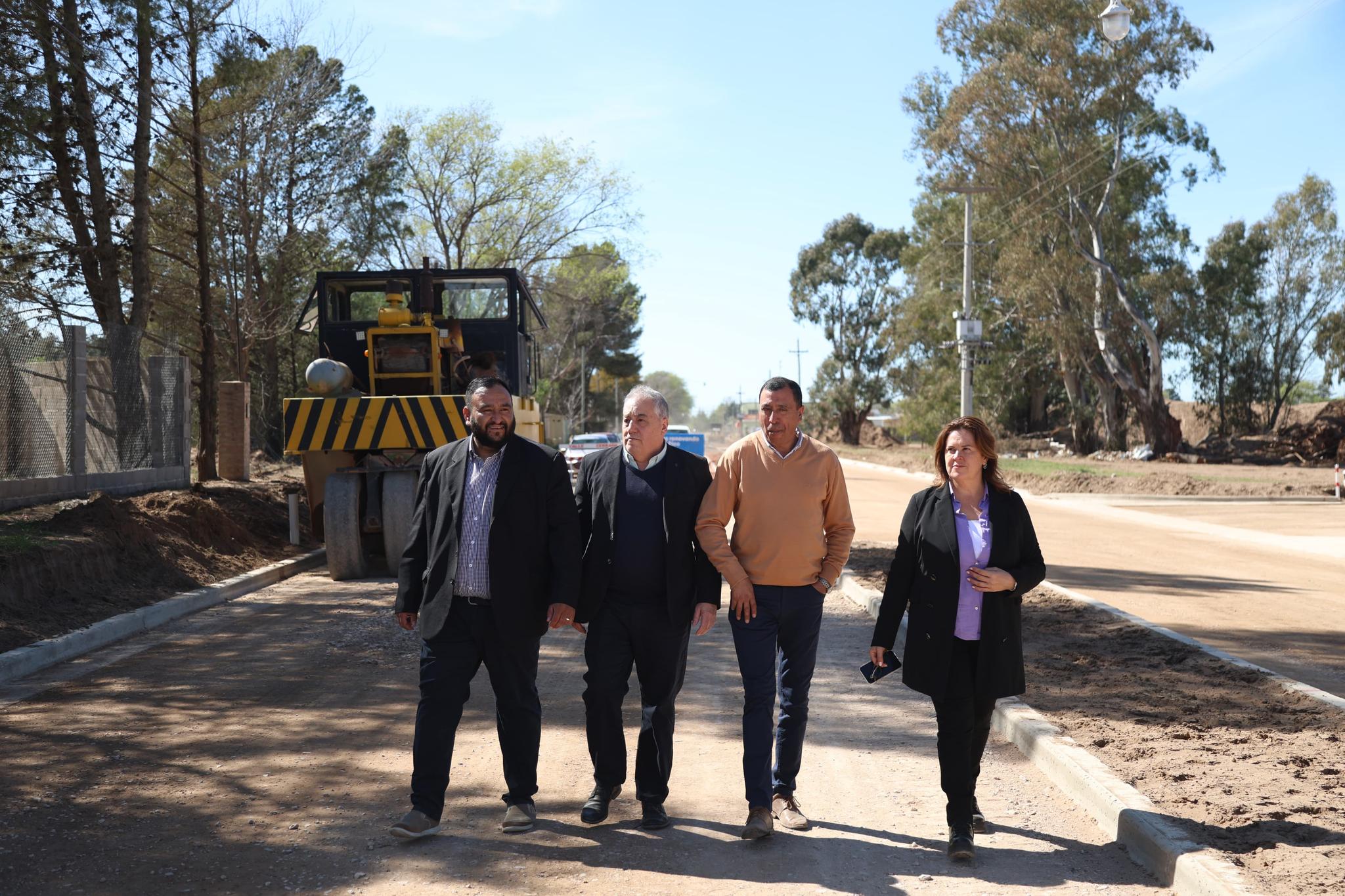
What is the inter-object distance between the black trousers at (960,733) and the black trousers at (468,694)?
1718 millimetres

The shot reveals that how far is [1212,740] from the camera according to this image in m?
6.03

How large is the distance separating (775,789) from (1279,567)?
457 inches

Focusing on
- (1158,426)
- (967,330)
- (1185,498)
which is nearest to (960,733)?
(1185,498)

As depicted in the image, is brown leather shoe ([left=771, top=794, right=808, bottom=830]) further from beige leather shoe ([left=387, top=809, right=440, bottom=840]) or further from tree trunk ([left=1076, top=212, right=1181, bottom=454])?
tree trunk ([left=1076, top=212, right=1181, bottom=454])

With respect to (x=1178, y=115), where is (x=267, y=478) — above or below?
below

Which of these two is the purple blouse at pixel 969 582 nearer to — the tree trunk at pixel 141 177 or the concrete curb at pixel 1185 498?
the tree trunk at pixel 141 177

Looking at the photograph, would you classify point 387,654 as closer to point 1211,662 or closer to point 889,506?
point 1211,662

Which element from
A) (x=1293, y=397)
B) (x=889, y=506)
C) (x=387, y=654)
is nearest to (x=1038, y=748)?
(x=387, y=654)

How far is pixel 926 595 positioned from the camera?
4.90 metres

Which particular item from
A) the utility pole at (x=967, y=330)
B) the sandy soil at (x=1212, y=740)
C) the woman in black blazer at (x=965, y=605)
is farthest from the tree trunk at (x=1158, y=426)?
the woman in black blazer at (x=965, y=605)

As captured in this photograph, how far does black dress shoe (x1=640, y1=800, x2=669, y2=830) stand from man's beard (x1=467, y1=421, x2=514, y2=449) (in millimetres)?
1664

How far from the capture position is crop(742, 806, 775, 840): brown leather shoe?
4.82m

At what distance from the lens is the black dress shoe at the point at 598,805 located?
199 inches

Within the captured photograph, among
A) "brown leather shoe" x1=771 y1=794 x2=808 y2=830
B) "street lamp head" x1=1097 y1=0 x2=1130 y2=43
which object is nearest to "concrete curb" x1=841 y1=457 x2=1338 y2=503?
"street lamp head" x1=1097 y1=0 x2=1130 y2=43
